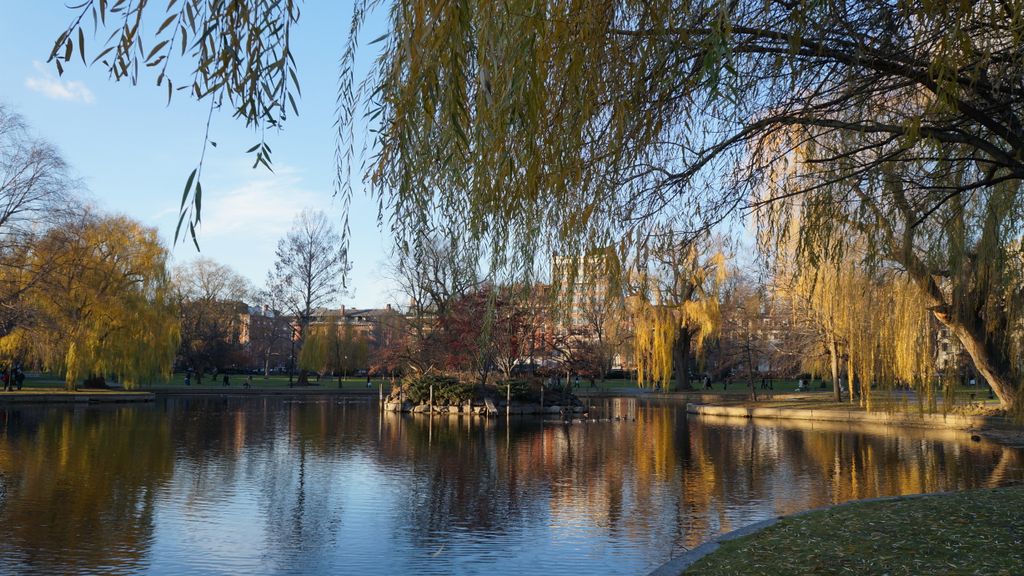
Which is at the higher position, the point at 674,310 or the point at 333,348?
the point at 674,310

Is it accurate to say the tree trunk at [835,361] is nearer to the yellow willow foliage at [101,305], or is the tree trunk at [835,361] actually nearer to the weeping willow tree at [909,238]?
the weeping willow tree at [909,238]

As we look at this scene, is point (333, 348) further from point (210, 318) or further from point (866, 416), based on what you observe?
point (866, 416)

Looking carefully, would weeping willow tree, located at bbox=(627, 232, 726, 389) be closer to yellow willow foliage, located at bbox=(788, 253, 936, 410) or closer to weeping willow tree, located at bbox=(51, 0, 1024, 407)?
weeping willow tree, located at bbox=(51, 0, 1024, 407)

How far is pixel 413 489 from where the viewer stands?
42.6 feet

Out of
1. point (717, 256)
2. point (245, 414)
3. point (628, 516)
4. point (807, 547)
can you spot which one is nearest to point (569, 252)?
point (807, 547)

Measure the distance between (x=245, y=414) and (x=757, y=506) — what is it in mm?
21951

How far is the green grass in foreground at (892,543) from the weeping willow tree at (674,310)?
2293 millimetres

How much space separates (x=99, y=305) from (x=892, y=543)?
33.1 m

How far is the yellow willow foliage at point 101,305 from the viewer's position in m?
28.1

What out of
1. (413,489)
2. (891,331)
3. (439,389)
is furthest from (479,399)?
(413,489)

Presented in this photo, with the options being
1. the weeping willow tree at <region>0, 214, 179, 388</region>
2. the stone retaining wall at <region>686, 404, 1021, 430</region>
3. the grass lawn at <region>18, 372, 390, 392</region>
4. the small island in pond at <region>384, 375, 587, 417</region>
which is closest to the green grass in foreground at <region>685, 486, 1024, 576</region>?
the stone retaining wall at <region>686, 404, 1021, 430</region>

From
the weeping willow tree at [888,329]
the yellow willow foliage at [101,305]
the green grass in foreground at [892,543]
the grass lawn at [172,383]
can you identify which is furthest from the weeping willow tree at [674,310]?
the yellow willow foliage at [101,305]

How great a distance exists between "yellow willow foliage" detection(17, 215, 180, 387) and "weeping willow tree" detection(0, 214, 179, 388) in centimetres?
4

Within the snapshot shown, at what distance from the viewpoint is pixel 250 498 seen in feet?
39.0
